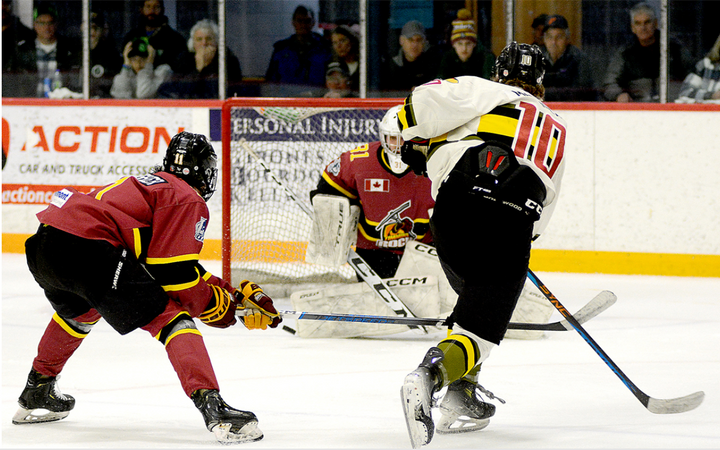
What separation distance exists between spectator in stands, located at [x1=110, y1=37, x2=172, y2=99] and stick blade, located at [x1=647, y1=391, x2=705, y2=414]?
4.27 metres

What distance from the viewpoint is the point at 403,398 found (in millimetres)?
1810

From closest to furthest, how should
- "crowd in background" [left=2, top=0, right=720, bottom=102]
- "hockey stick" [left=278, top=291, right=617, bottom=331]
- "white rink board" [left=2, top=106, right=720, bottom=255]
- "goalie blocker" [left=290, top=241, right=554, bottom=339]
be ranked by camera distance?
"hockey stick" [left=278, top=291, right=617, bottom=331], "goalie blocker" [left=290, top=241, right=554, bottom=339], "white rink board" [left=2, top=106, right=720, bottom=255], "crowd in background" [left=2, top=0, right=720, bottom=102]

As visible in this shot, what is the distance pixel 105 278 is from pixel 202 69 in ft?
12.8

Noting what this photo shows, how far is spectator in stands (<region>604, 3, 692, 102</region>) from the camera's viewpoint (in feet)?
16.6

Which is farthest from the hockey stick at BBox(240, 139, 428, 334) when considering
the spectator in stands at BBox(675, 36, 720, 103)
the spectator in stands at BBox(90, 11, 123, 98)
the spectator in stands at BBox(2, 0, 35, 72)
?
the spectator in stands at BBox(2, 0, 35, 72)

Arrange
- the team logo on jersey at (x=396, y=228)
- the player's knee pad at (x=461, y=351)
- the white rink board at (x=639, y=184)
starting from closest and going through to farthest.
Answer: the player's knee pad at (x=461, y=351)
the team logo on jersey at (x=396, y=228)
the white rink board at (x=639, y=184)

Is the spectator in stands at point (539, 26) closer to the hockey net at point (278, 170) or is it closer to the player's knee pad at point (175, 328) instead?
the hockey net at point (278, 170)

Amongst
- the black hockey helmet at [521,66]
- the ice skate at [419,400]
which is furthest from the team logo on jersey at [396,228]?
the ice skate at [419,400]

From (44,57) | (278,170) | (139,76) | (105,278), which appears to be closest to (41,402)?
(105,278)

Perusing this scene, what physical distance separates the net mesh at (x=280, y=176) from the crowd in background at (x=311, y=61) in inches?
45.4

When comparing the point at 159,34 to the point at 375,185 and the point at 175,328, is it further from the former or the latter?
the point at 175,328

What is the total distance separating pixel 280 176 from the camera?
4574 mm

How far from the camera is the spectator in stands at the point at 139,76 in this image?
581 centimetres

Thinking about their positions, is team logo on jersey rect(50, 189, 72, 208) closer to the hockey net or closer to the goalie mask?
the goalie mask
